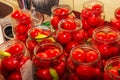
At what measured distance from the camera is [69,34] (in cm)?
67

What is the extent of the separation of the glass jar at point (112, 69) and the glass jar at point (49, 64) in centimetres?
11

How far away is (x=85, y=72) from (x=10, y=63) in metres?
0.18

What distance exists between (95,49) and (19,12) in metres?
0.30

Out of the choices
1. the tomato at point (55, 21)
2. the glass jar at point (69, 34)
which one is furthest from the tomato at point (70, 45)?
the tomato at point (55, 21)

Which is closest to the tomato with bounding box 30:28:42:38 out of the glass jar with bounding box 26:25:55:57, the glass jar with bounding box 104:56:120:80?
the glass jar with bounding box 26:25:55:57

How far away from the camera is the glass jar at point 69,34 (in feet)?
2.20

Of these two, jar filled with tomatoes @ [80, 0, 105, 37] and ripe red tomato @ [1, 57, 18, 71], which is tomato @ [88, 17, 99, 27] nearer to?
jar filled with tomatoes @ [80, 0, 105, 37]

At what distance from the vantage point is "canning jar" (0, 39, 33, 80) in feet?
1.98

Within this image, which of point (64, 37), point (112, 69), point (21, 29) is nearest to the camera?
point (112, 69)

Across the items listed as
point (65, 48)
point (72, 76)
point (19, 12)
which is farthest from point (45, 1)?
point (72, 76)

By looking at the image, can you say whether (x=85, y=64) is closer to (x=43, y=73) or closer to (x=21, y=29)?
(x=43, y=73)

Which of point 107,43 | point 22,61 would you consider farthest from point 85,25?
point 22,61

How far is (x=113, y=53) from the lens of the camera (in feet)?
2.12

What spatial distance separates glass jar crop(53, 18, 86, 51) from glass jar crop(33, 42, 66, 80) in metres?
0.05
